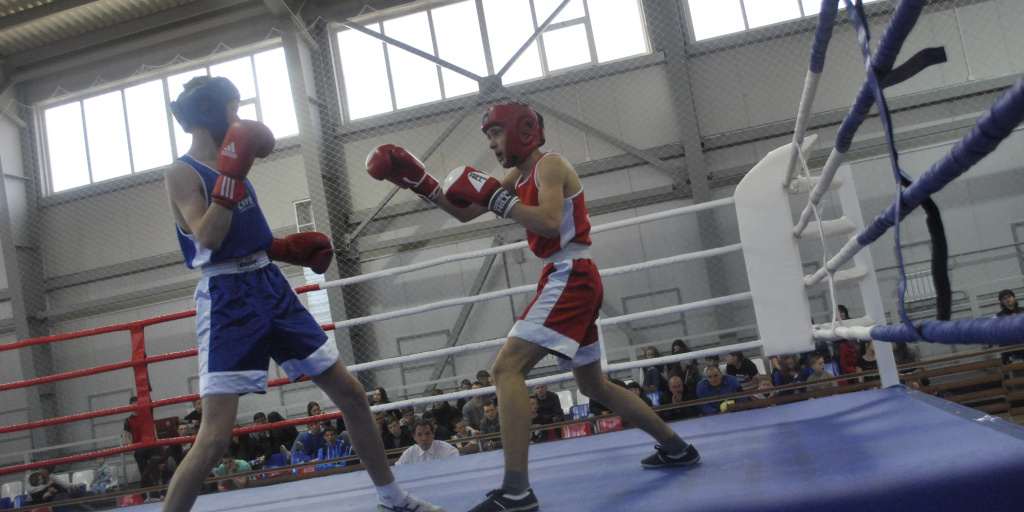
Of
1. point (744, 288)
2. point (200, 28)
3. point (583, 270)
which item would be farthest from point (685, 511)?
point (200, 28)

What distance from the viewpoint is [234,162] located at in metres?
1.48

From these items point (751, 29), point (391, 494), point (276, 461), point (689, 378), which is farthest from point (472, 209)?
point (751, 29)

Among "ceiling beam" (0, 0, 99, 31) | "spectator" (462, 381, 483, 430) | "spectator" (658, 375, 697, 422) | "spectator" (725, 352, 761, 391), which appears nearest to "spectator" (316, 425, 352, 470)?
"spectator" (462, 381, 483, 430)

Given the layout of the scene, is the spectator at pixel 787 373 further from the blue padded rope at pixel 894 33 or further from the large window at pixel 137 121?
the large window at pixel 137 121

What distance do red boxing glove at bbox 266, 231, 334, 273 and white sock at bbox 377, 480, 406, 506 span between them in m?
0.59

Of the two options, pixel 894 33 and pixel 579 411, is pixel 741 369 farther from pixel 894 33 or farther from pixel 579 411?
pixel 894 33

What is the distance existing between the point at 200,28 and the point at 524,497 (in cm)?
856

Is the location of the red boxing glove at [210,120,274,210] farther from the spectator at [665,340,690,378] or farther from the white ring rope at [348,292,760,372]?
the spectator at [665,340,690,378]

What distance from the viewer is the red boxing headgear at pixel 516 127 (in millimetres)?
1793

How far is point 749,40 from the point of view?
786 centimetres

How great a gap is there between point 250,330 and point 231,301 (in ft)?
0.26

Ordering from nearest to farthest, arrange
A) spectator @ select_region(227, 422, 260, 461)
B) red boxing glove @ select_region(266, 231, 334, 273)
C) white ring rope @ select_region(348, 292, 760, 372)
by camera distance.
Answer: red boxing glove @ select_region(266, 231, 334, 273) → white ring rope @ select_region(348, 292, 760, 372) → spectator @ select_region(227, 422, 260, 461)

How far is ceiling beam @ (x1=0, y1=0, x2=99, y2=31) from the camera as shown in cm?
806

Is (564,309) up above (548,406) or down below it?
above
